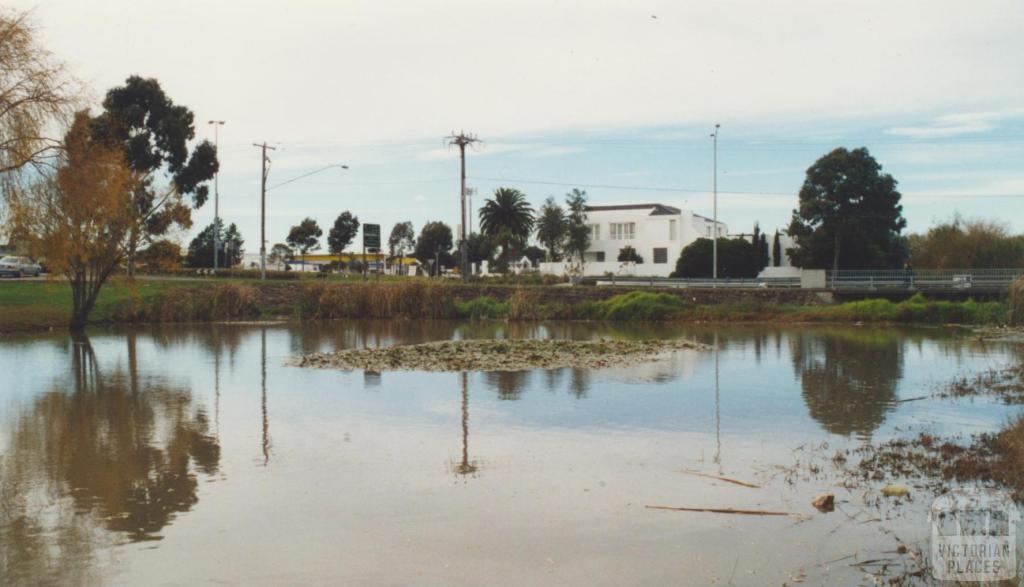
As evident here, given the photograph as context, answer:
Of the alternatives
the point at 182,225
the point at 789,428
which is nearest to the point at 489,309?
the point at 182,225

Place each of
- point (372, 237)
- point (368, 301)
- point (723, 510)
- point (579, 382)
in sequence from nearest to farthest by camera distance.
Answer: point (723, 510)
point (579, 382)
point (368, 301)
point (372, 237)

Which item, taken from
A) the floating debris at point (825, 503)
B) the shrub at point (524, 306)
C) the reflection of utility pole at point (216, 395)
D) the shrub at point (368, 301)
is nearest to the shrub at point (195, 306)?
the shrub at point (368, 301)

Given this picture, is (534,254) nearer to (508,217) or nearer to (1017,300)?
(508,217)

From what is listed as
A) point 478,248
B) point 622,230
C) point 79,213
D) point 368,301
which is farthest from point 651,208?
point 79,213

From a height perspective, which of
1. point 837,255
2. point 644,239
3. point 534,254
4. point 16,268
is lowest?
point 16,268

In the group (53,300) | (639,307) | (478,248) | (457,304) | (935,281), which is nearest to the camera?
(53,300)

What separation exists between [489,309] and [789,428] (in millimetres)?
37018

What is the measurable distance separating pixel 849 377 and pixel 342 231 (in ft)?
246

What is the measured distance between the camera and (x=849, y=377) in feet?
65.7

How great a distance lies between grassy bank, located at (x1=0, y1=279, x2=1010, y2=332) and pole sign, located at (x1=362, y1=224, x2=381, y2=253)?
30.9 ft

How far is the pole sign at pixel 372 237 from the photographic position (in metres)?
59.9

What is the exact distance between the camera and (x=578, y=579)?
22.9ft

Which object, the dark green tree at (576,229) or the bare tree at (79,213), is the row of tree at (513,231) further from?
the bare tree at (79,213)

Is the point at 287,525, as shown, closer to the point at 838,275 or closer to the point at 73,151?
the point at 73,151
